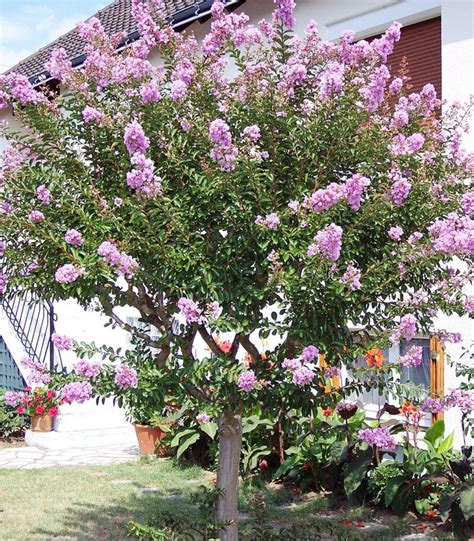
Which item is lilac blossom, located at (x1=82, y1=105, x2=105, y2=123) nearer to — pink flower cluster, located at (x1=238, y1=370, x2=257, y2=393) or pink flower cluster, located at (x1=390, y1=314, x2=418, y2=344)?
pink flower cluster, located at (x1=238, y1=370, x2=257, y2=393)

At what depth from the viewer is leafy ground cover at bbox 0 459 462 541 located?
605 cm

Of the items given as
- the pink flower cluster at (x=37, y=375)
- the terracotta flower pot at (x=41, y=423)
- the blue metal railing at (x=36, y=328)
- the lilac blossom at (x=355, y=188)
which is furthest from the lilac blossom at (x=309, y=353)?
the blue metal railing at (x=36, y=328)

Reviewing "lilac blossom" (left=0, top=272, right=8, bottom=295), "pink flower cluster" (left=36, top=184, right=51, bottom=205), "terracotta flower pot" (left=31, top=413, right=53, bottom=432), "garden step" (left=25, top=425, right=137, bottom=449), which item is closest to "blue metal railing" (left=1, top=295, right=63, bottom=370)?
"terracotta flower pot" (left=31, top=413, right=53, bottom=432)

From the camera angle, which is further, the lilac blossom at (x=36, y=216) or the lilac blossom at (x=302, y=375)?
the lilac blossom at (x=36, y=216)

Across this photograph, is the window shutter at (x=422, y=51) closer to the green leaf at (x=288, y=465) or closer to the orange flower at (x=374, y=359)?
the orange flower at (x=374, y=359)

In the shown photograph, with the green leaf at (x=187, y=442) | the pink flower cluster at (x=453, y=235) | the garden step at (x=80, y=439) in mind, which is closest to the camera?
the pink flower cluster at (x=453, y=235)

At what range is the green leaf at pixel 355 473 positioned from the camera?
667cm

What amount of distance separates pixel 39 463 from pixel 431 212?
659cm

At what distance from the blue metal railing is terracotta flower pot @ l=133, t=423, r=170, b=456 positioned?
7.12 feet

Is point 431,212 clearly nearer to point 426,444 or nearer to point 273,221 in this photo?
point 273,221

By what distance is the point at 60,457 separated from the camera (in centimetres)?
968

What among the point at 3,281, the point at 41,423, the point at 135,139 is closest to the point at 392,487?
the point at 3,281

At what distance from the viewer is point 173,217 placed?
13.3 ft

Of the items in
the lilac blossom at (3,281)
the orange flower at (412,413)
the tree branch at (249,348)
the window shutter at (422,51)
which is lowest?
the orange flower at (412,413)
